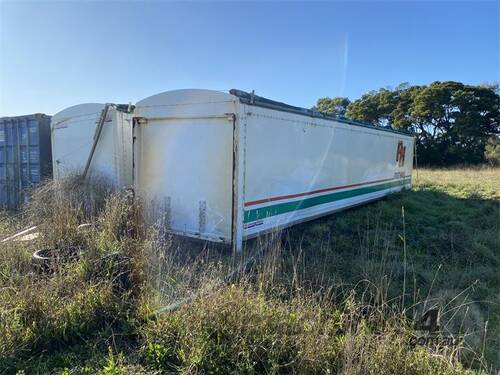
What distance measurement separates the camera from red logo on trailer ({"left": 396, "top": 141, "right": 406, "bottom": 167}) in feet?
39.3

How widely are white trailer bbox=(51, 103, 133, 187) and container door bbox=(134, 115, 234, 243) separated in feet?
3.57

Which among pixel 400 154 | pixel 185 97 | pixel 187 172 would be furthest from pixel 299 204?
pixel 400 154

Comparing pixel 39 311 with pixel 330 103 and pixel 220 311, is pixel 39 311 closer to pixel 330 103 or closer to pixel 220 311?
pixel 220 311

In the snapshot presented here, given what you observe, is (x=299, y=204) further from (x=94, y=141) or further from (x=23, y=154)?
(x=23, y=154)

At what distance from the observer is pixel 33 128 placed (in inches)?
366

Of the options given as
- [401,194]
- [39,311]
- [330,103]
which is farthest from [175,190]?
[330,103]

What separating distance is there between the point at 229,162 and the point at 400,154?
8735mm

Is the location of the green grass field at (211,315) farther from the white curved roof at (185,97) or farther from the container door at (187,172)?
the white curved roof at (185,97)

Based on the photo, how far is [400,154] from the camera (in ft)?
40.1

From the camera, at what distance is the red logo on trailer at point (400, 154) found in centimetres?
1199

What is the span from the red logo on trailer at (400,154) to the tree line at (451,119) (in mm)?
16302

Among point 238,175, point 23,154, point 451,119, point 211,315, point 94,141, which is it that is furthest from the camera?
point 451,119

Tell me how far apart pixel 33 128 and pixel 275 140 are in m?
6.93
